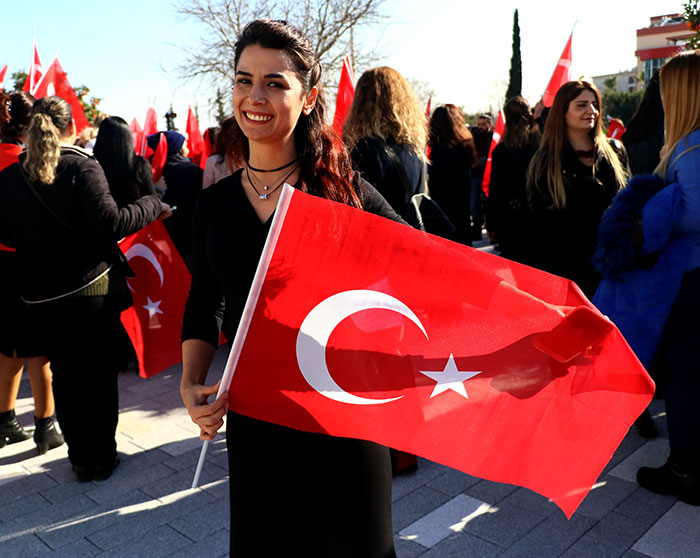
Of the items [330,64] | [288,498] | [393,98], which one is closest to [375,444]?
[288,498]

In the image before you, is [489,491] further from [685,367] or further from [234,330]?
[234,330]

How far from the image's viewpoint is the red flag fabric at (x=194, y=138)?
8700mm

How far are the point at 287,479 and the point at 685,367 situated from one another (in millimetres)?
2301

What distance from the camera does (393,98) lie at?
3590 mm

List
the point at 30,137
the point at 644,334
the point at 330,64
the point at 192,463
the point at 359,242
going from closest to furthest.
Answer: the point at 359,242 → the point at 644,334 → the point at 30,137 → the point at 192,463 → the point at 330,64

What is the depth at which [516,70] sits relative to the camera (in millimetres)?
37844

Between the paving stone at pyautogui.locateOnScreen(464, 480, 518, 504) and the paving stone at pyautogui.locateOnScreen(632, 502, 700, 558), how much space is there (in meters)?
0.66

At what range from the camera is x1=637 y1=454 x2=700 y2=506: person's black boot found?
10.5ft

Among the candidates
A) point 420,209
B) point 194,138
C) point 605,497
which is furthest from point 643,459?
point 194,138

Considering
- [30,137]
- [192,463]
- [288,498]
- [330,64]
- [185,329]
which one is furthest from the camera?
[330,64]

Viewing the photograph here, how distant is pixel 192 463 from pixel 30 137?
2.01m

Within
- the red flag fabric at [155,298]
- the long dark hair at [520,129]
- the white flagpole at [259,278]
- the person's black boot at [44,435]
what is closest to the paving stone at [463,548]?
the white flagpole at [259,278]

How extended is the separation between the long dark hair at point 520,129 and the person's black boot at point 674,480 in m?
2.42

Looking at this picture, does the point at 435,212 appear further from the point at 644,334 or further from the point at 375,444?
the point at 375,444
